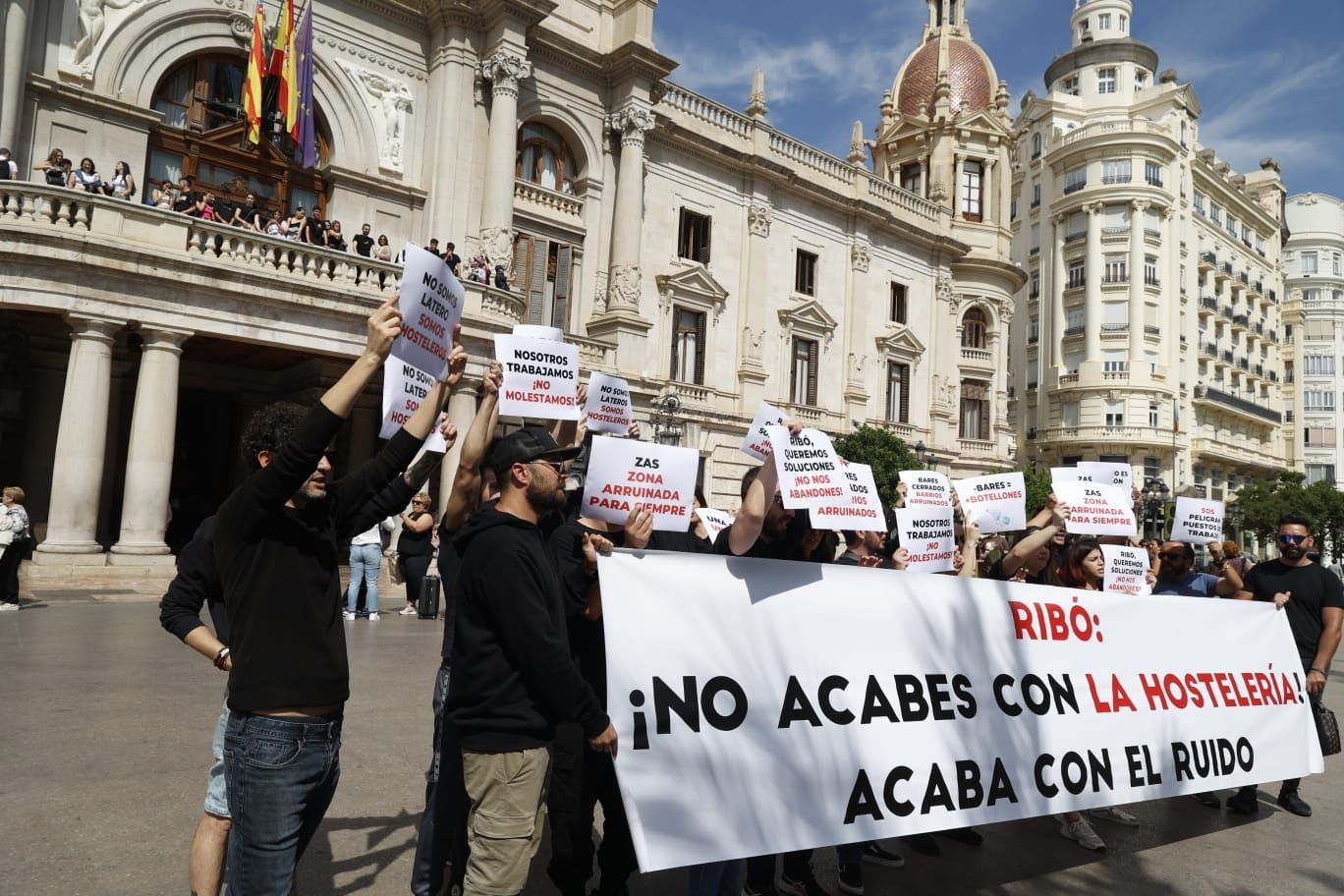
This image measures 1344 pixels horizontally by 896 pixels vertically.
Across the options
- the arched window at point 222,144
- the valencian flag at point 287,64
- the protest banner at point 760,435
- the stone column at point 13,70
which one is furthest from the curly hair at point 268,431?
the arched window at point 222,144

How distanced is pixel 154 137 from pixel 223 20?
2.91 metres

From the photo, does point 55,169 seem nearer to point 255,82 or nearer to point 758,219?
point 255,82

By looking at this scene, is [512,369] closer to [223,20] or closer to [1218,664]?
[1218,664]

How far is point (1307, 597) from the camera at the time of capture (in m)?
6.30

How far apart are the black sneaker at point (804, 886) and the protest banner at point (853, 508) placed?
1681mm

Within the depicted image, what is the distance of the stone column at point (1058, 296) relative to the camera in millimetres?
54469

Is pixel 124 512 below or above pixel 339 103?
below

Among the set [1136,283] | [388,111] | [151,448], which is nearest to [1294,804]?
[151,448]

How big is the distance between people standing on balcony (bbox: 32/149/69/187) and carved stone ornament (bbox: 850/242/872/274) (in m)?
24.1

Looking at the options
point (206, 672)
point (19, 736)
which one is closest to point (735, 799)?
point (19, 736)

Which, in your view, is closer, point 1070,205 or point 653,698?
point 653,698

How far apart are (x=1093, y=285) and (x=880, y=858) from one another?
181 feet

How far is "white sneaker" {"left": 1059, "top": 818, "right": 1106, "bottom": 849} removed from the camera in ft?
16.5

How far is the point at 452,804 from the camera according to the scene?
3520 millimetres
